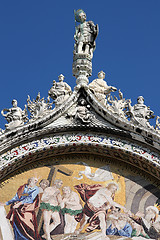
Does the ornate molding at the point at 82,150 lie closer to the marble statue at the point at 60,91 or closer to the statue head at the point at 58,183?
the statue head at the point at 58,183

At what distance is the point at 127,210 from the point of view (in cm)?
1009

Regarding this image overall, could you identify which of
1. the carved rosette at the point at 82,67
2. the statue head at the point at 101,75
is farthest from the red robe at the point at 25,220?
the statue head at the point at 101,75

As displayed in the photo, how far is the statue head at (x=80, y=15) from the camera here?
1215 centimetres

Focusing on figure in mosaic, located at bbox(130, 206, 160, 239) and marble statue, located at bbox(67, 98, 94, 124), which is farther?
marble statue, located at bbox(67, 98, 94, 124)

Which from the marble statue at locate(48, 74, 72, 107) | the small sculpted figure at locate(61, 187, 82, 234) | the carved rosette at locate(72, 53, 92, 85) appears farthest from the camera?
the carved rosette at locate(72, 53, 92, 85)

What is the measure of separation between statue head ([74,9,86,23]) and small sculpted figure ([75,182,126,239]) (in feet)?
10.9

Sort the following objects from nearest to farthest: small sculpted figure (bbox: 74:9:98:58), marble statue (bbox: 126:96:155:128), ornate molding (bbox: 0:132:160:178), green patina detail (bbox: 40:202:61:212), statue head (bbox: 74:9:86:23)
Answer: green patina detail (bbox: 40:202:61:212) → ornate molding (bbox: 0:132:160:178) → marble statue (bbox: 126:96:155:128) → small sculpted figure (bbox: 74:9:98:58) → statue head (bbox: 74:9:86:23)

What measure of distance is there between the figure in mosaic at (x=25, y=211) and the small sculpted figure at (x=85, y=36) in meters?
2.67

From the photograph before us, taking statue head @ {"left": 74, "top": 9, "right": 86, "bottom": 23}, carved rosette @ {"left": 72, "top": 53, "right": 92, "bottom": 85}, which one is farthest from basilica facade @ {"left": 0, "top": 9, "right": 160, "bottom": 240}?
statue head @ {"left": 74, "top": 9, "right": 86, "bottom": 23}

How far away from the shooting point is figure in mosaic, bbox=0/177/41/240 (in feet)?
32.2

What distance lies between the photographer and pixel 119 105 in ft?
35.8

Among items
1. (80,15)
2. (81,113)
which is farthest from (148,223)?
(80,15)

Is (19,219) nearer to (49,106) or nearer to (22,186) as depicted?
(22,186)

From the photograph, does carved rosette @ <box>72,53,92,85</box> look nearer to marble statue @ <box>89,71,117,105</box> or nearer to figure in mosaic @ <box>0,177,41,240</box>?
marble statue @ <box>89,71,117,105</box>
